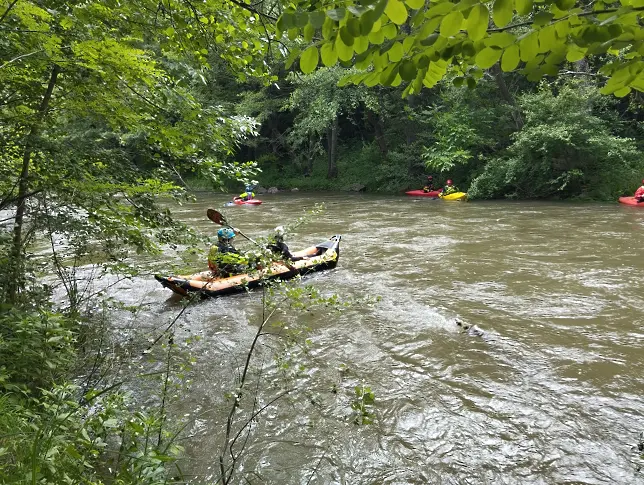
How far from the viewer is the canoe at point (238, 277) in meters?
5.68

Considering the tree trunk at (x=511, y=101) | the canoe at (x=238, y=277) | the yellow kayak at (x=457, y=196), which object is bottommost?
the yellow kayak at (x=457, y=196)

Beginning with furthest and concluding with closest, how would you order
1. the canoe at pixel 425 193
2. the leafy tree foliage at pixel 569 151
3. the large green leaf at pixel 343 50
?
the canoe at pixel 425 193
the leafy tree foliage at pixel 569 151
the large green leaf at pixel 343 50

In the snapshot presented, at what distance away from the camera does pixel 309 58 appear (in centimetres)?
123

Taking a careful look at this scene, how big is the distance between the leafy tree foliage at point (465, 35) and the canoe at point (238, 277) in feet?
7.29

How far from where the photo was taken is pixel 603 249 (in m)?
8.57

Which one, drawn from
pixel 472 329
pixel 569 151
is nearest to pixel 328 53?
pixel 472 329

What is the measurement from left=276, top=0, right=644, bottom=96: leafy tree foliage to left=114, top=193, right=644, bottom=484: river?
7.60 ft

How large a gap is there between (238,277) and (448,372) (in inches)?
136

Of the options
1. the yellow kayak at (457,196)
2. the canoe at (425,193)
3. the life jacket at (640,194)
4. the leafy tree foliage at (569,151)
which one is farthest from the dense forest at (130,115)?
the canoe at (425,193)

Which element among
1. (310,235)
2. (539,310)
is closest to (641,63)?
(539,310)

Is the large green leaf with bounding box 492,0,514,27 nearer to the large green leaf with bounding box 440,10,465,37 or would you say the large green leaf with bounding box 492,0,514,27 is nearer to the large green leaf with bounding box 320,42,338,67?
the large green leaf with bounding box 440,10,465,37

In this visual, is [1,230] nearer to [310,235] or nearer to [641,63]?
[641,63]

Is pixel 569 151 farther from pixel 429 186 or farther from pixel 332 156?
pixel 332 156

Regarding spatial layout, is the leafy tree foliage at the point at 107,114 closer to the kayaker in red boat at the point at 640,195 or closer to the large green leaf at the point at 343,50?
the large green leaf at the point at 343,50
